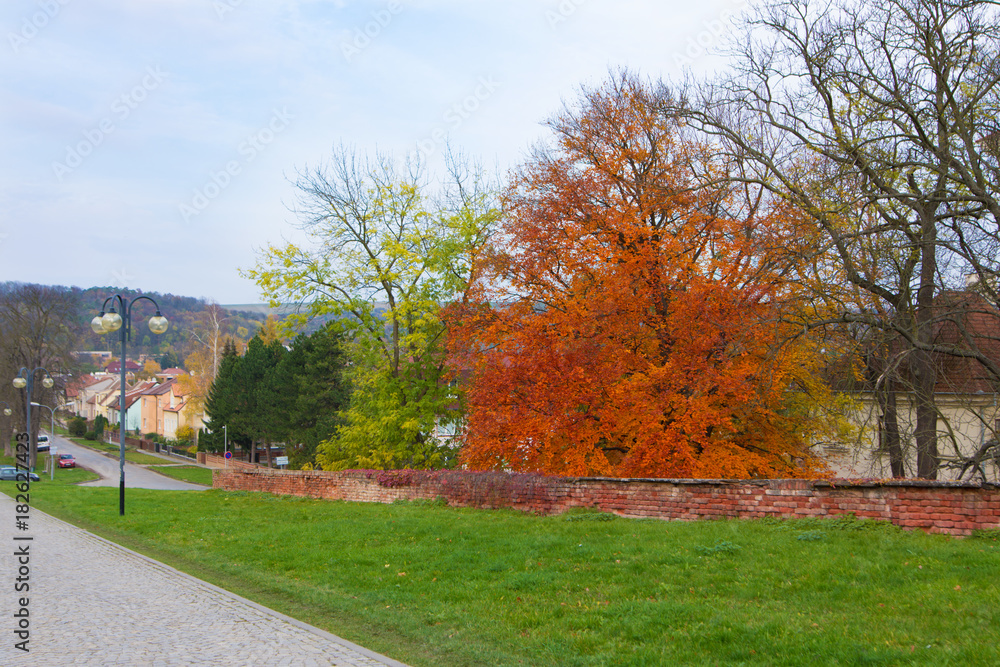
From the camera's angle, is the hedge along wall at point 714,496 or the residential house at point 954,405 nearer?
the hedge along wall at point 714,496

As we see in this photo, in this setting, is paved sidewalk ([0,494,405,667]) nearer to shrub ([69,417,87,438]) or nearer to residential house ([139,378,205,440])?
residential house ([139,378,205,440])

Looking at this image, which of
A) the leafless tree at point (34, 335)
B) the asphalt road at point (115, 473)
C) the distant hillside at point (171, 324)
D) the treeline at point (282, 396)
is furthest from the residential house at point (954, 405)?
the leafless tree at point (34, 335)

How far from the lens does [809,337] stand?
17266mm

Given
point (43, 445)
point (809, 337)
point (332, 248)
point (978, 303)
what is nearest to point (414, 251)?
point (332, 248)

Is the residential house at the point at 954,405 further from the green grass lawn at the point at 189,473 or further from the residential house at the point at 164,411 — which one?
the residential house at the point at 164,411

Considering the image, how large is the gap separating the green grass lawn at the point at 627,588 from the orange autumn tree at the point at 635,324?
5516 mm

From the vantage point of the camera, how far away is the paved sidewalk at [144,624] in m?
6.77

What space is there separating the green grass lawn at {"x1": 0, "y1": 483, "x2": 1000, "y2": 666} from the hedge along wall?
1.54 feet

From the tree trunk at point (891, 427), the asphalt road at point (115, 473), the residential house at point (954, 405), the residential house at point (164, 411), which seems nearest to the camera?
the residential house at point (954, 405)

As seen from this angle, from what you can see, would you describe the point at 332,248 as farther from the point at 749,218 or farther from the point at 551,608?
the point at 551,608

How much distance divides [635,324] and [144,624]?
13895 mm

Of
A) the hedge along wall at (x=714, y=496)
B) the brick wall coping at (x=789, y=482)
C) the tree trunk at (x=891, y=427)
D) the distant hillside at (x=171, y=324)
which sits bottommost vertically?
the hedge along wall at (x=714, y=496)

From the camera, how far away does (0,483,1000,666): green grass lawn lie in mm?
6238

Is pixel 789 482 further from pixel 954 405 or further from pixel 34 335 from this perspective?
pixel 34 335
